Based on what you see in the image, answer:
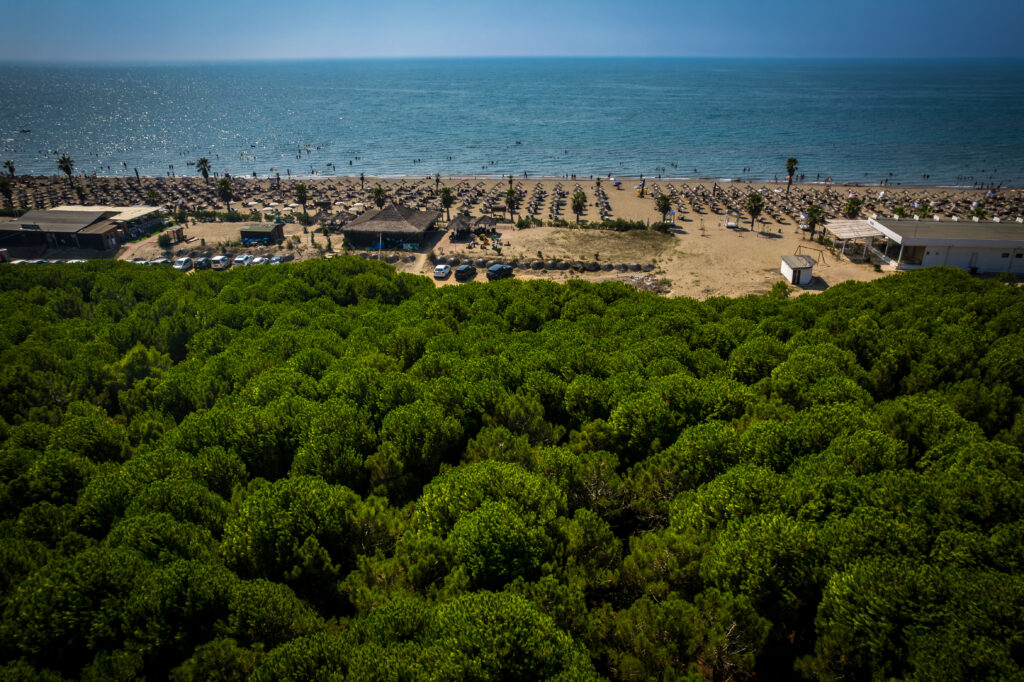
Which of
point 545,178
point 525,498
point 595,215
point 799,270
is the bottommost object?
point 525,498

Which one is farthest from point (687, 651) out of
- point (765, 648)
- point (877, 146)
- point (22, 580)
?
point (877, 146)

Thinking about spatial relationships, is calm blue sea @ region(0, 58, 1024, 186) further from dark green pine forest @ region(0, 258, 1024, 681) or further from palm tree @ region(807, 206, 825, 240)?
dark green pine forest @ region(0, 258, 1024, 681)

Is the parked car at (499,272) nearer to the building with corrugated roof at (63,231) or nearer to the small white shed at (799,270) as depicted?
the small white shed at (799,270)

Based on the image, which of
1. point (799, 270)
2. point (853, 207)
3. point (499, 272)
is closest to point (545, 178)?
point (853, 207)

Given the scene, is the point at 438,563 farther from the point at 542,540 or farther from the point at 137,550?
the point at 137,550

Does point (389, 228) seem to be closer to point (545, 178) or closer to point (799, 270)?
point (799, 270)

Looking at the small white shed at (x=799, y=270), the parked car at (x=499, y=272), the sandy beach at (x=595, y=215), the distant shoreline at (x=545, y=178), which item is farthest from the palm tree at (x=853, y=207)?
the parked car at (x=499, y=272)
